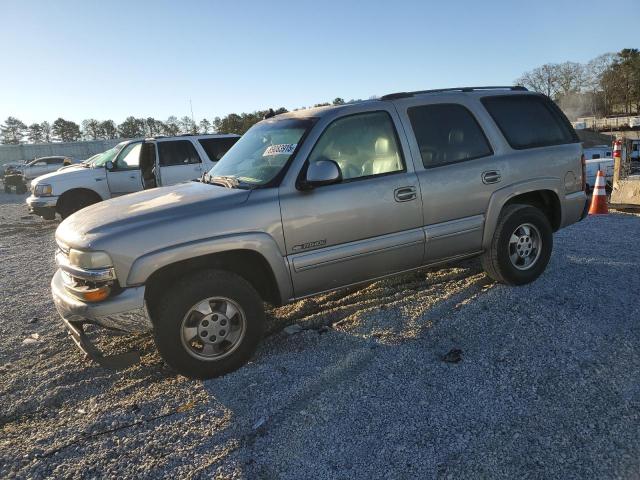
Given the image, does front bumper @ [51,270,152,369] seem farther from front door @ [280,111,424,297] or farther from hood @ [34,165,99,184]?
hood @ [34,165,99,184]

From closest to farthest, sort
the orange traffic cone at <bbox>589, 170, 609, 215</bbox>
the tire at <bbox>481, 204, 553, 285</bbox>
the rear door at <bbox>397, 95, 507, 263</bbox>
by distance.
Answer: the rear door at <bbox>397, 95, 507, 263</bbox> < the tire at <bbox>481, 204, 553, 285</bbox> < the orange traffic cone at <bbox>589, 170, 609, 215</bbox>

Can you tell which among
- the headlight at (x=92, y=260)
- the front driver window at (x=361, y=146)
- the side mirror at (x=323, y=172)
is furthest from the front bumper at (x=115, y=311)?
the front driver window at (x=361, y=146)

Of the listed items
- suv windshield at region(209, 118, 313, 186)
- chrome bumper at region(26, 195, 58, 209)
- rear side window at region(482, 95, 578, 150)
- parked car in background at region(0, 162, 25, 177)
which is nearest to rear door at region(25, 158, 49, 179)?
parked car in background at region(0, 162, 25, 177)

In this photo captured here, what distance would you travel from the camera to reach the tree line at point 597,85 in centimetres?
8575

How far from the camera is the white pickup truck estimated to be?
9.61 meters

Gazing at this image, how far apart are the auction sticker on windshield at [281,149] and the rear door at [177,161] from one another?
6.00 metres

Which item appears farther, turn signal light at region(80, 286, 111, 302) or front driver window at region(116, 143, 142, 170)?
front driver window at region(116, 143, 142, 170)

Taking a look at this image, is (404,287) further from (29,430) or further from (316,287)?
(29,430)

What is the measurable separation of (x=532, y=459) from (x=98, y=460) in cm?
237

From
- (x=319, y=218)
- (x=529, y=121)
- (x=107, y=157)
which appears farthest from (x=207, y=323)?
(x=107, y=157)

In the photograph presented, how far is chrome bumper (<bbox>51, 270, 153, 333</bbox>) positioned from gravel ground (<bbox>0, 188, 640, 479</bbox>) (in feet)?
1.78

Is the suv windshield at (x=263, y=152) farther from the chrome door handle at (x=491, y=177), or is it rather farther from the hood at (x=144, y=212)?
the chrome door handle at (x=491, y=177)

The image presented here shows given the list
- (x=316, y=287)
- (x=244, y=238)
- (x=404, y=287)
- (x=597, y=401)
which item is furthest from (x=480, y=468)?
(x=404, y=287)

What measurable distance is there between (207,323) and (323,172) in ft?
4.52
